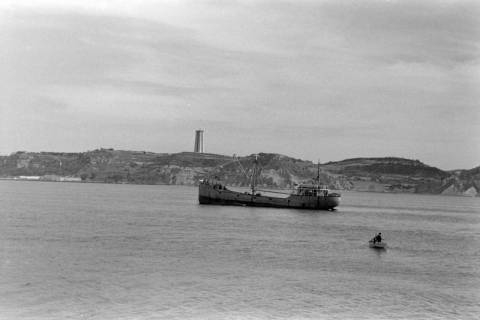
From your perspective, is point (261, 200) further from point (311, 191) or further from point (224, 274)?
point (224, 274)

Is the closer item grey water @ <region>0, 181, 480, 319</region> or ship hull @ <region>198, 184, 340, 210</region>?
grey water @ <region>0, 181, 480, 319</region>

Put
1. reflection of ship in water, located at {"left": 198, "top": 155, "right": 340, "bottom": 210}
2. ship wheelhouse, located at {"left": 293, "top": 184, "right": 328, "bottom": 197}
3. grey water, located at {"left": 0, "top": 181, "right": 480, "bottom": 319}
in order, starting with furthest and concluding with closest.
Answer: reflection of ship in water, located at {"left": 198, "top": 155, "right": 340, "bottom": 210} < ship wheelhouse, located at {"left": 293, "top": 184, "right": 328, "bottom": 197} < grey water, located at {"left": 0, "top": 181, "right": 480, "bottom": 319}

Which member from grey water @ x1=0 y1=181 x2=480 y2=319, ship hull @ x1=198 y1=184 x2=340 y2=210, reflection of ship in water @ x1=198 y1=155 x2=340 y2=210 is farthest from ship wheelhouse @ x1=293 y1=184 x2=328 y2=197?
grey water @ x1=0 y1=181 x2=480 y2=319

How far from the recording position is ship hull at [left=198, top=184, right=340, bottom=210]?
108750 millimetres

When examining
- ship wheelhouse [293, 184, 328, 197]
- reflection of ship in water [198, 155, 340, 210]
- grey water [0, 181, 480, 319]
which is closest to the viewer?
grey water [0, 181, 480, 319]

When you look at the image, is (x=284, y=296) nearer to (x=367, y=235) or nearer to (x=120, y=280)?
(x=120, y=280)

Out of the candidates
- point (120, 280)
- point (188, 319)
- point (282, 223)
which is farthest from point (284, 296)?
point (282, 223)

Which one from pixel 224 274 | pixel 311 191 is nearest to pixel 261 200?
pixel 311 191

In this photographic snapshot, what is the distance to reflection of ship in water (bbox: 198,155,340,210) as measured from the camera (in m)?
109

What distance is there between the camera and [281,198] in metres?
110

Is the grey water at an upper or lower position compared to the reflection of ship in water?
lower

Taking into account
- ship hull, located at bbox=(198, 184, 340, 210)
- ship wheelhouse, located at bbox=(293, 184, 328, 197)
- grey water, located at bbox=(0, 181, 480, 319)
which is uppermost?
ship wheelhouse, located at bbox=(293, 184, 328, 197)

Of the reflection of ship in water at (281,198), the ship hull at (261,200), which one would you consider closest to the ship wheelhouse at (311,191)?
the reflection of ship in water at (281,198)

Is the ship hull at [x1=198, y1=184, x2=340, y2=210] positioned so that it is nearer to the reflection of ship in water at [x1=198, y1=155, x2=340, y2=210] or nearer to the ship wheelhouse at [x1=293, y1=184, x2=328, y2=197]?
the reflection of ship in water at [x1=198, y1=155, x2=340, y2=210]
